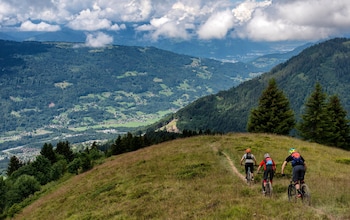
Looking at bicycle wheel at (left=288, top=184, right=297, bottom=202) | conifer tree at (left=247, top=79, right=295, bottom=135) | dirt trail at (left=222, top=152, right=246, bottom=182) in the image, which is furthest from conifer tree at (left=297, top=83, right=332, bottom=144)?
bicycle wheel at (left=288, top=184, right=297, bottom=202)

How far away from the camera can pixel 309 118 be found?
6456 centimetres

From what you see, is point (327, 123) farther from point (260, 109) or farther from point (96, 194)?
point (96, 194)

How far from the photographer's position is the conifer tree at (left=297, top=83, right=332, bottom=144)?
6359cm

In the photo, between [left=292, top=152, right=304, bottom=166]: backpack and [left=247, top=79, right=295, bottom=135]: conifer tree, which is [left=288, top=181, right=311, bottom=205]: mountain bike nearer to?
[left=292, top=152, right=304, bottom=166]: backpack

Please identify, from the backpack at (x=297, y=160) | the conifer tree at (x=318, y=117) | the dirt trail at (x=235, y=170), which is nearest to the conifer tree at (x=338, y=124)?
the conifer tree at (x=318, y=117)

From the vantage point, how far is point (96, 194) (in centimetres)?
2930

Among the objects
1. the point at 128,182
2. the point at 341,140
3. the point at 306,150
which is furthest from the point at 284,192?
the point at 341,140

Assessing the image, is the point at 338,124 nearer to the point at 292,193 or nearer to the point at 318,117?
the point at 318,117

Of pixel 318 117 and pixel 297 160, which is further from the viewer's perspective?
pixel 318 117

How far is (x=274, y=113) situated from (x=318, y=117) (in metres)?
8.43

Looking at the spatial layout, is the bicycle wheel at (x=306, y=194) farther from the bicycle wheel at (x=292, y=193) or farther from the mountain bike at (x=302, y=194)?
the bicycle wheel at (x=292, y=193)

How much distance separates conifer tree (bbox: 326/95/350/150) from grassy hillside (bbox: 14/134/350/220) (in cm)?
2926

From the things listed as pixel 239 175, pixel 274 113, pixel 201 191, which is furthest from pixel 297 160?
pixel 274 113

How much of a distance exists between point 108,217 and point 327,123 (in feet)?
186
